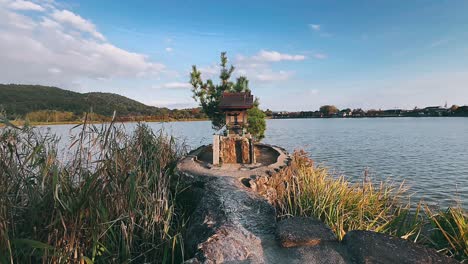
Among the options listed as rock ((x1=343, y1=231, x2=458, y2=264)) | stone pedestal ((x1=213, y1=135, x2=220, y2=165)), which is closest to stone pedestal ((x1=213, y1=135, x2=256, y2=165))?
stone pedestal ((x1=213, y1=135, x2=220, y2=165))

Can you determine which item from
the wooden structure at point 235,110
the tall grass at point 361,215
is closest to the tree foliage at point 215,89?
the wooden structure at point 235,110

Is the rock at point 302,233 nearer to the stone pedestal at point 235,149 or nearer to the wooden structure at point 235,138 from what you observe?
the wooden structure at point 235,138

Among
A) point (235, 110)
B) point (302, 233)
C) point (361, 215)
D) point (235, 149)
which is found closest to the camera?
point (302, 233)

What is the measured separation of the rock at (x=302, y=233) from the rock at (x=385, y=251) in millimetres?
350

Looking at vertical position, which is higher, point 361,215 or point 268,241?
point 268,241

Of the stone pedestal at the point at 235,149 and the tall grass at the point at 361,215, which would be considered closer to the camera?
the tall grass at the point at 361,215

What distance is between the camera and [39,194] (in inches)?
131

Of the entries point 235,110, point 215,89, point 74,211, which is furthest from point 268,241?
point 215,89

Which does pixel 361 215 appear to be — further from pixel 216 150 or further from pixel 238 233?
pixel 216 150

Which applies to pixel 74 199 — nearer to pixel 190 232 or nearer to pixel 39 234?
pixel 39 234

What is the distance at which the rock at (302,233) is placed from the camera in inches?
156

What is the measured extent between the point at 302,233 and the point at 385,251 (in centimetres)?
116

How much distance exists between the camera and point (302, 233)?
408 cm

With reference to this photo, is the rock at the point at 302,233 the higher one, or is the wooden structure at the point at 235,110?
the wooden structure at the point at 235,110
